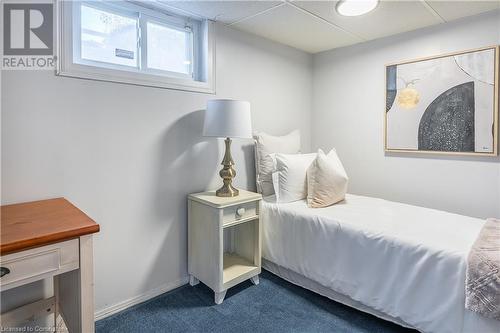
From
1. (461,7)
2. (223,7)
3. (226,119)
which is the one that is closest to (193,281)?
(226,119)

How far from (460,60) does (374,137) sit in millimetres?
Answer: 871

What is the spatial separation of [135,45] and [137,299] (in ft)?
5.75

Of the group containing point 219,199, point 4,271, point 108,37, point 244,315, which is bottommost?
point 244,315

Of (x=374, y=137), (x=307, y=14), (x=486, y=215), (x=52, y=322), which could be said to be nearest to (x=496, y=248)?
(x=486, y=215)

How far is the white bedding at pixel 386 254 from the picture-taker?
1403 mm

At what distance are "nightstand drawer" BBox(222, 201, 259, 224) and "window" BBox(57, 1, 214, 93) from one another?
937 mm

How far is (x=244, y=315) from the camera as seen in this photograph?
5.85 feet

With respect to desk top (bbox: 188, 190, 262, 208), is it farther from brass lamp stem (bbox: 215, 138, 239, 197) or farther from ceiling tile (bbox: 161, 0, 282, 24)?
ceiling tile (bbox: 161, 0, 282, 24)

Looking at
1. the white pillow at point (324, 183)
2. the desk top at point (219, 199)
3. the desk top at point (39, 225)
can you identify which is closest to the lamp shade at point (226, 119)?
the desk top at point (219, 199)

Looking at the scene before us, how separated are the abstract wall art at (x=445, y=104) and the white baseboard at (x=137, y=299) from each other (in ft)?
7.10

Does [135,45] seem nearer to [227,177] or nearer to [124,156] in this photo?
[124,156]

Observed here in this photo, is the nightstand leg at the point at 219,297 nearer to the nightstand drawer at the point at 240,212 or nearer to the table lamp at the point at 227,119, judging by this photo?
the nightstand drawer at the point at 240,212

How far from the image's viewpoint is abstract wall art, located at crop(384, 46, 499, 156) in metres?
2.04

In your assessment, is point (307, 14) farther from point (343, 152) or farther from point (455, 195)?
point (455, 195)
